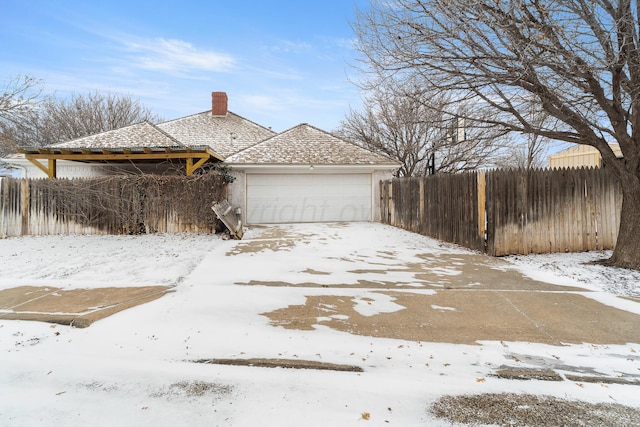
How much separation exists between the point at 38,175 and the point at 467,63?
17.6 m

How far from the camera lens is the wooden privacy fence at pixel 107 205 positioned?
32.9ft

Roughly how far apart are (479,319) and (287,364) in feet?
8.22

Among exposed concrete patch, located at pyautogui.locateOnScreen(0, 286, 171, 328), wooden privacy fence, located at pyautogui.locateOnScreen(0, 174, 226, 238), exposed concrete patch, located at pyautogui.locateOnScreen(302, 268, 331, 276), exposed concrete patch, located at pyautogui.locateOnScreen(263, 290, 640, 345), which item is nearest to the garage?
wooden privacy fence, located at pyautogui.locateOnScreen(0, 174, 226, 238)

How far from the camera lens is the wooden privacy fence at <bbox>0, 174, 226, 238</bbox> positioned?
1002 centimetres

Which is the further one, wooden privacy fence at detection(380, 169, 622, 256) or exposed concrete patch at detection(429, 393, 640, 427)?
wooden privacy fence at detection(380, 169, 622, 256)

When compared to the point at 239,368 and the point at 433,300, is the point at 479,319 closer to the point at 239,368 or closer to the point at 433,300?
the point at 433,300

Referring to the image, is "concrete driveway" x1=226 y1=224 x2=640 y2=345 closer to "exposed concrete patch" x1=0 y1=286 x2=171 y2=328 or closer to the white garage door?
"exposed concrete patch" x1=0 y1=286 x2=171 y2=328

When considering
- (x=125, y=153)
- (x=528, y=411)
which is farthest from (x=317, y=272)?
(x=125, y=153)

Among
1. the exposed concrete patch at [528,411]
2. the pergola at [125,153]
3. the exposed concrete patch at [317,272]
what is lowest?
the exposed concrete patch at [528,411]

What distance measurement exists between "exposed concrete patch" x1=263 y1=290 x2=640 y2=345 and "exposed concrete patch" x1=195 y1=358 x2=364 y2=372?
769mm

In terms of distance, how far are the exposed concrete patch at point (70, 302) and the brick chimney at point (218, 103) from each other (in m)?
16.3

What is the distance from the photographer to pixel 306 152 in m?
14.6

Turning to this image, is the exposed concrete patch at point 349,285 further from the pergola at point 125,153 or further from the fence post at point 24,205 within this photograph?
the fence post at point 24,205

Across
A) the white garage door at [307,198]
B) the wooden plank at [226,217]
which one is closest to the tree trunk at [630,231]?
the white garage door at [307,198]
